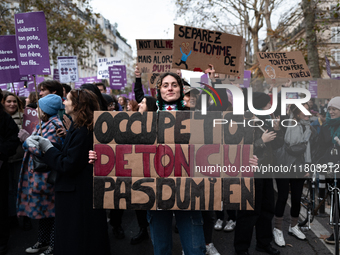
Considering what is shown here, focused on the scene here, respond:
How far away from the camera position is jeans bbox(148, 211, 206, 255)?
2.53m

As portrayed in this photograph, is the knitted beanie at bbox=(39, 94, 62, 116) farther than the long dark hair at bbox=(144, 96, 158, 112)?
No

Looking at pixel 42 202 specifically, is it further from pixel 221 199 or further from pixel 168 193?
pixel 221 199

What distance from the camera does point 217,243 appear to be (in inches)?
165

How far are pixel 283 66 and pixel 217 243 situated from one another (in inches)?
137

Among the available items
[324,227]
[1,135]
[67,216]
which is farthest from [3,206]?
[324,227]

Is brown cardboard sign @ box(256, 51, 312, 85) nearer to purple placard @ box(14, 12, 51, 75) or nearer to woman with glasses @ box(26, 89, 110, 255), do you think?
purple placard @ box(14, 12, 51, 75)

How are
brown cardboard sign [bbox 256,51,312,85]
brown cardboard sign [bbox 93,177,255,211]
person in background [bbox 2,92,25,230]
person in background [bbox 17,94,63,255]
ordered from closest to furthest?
brown cardboard sign [bbox 93,177,255,211] → person in background [bbox 17,94,63,255] → person in background [bbox 2,92,25,230] → brown cardboard sign [bbox 256,51,312,85]

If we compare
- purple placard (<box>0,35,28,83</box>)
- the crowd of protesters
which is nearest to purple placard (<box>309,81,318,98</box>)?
the crowd of protesters

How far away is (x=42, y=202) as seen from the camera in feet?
12.0

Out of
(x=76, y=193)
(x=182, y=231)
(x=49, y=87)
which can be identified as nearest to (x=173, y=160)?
(x=182, y=231)

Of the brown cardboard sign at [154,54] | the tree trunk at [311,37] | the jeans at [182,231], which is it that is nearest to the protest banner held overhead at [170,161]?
the jeans at [182,231]

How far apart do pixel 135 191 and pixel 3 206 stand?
2.30 m

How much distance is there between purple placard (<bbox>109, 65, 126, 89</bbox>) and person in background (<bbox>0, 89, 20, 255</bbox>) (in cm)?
788

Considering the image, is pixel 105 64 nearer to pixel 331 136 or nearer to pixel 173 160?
pixel 331 136
